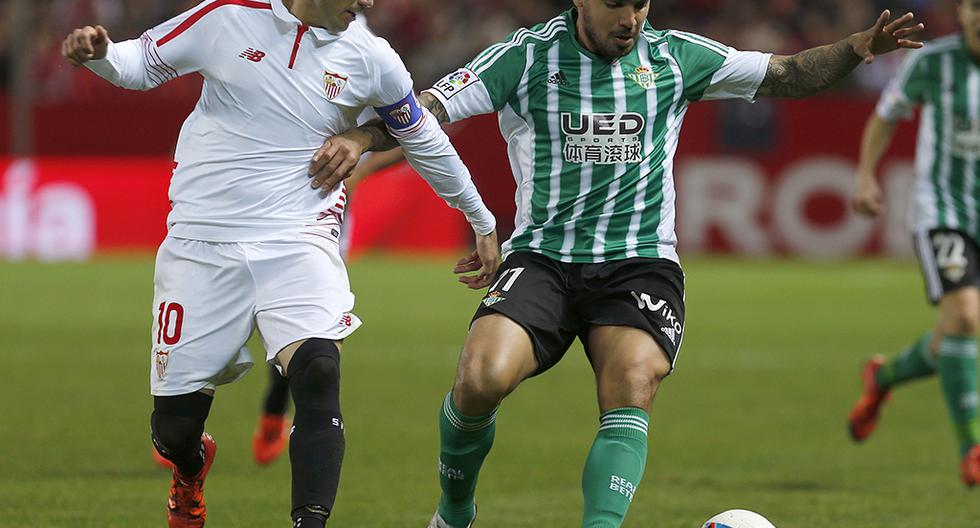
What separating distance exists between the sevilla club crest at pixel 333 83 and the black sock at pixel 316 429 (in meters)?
0.84

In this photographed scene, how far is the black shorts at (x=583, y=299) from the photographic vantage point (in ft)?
18.8

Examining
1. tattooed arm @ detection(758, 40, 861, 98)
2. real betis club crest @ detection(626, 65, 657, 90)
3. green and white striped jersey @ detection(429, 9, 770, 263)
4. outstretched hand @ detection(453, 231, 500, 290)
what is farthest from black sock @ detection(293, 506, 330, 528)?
tattooed arm @ detection(758, 40, 861, 98)

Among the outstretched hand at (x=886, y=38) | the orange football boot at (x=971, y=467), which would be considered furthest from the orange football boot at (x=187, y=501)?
the orange football boot at (x=971, y=467)

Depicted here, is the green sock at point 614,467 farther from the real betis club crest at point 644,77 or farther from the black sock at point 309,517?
the real betis club crest at point 644,77

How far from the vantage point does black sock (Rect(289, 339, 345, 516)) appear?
206 inches

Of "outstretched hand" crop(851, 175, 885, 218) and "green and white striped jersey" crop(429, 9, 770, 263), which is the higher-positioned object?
"green and white striped jersey" crop(429, 9, 770, 263)

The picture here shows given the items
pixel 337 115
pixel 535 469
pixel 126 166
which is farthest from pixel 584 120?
pixel 126 166

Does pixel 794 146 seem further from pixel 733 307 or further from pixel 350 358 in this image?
pixel 350 358

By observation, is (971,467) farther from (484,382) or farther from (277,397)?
(277,397)

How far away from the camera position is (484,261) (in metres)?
5.96

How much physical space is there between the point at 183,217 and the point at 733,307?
36.4ft

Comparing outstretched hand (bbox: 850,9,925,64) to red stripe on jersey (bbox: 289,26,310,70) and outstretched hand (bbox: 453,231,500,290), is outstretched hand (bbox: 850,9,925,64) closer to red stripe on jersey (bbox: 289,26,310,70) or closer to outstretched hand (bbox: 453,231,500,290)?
outstretched hand (bbox: 453,231,500,290)

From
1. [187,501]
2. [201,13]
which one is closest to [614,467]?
[187,501]

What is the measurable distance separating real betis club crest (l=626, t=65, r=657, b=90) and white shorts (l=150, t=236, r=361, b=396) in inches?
49.2
